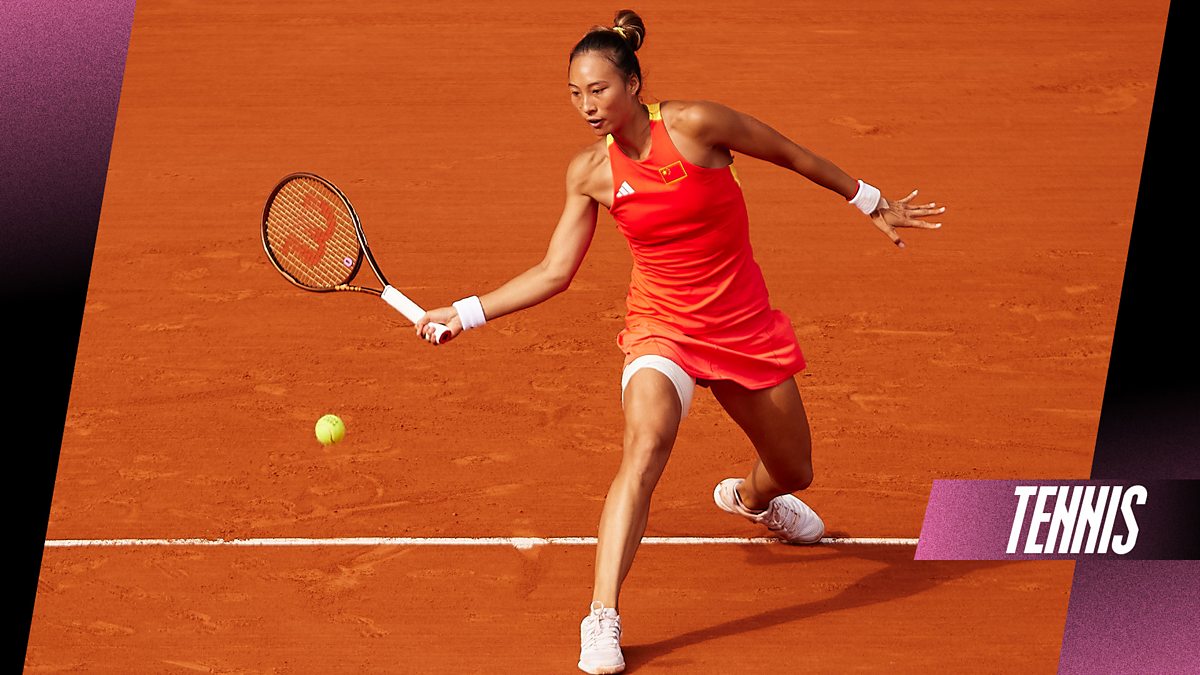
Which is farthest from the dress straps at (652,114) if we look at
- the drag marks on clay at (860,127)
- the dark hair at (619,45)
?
the drag marks on clay at (860,127)

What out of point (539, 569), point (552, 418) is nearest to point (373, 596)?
point (539, 569)

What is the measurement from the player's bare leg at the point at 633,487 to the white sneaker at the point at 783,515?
41.5 inches

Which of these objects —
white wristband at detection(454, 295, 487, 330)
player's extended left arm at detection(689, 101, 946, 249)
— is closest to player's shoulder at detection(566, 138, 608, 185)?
player's extended left arm at detection(689, 101, 946, 249)

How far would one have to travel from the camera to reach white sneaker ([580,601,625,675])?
557 centimetres

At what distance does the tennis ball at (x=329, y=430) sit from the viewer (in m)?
7.32

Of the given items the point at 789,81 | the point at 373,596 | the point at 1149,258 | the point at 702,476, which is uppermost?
the point at 789,81

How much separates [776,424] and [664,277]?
0.75m

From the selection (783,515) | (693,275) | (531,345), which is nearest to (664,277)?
(693,275)

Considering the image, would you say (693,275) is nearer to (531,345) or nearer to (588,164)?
(588,164)

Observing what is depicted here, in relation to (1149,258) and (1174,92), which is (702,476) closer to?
(1149,258)

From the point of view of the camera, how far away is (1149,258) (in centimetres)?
888

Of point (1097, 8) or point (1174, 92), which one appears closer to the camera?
point (1174, 92)

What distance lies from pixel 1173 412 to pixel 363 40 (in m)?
6.05

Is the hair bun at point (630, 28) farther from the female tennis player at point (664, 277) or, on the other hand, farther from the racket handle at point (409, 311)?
the racket handle at point (409, 311)
